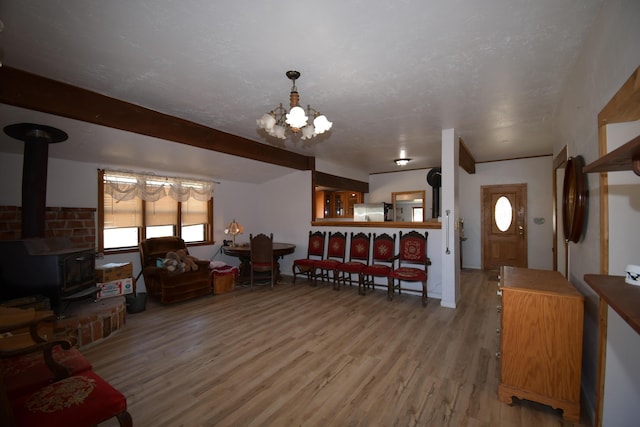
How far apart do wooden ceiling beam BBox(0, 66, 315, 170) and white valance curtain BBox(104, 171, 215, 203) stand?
5.04ft

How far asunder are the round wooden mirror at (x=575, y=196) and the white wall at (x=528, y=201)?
165 inches

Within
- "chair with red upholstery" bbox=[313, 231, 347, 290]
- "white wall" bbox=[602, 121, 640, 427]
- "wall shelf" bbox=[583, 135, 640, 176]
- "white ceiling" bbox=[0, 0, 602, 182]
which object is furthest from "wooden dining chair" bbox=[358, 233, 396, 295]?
"wall shelf" bbox=[583, 135, 640, 176]

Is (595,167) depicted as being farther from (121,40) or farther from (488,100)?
(121,40)

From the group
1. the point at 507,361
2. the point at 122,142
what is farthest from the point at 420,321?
the point at 122,142

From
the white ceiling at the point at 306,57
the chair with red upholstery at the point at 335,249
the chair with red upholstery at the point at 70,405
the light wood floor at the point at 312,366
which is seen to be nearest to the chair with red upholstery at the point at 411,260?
the light wood floor at the point at 312,366

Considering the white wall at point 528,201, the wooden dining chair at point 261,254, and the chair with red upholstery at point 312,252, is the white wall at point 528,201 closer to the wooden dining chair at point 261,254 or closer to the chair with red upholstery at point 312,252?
Answer: the chair with red upholstery at point 312,252

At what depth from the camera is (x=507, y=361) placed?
6.22 ft

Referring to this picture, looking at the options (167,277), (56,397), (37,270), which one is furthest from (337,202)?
(56,397)

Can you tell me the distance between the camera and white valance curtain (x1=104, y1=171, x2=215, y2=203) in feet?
13.9

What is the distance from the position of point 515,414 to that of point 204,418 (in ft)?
6.61

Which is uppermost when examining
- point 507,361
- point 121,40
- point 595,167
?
point 121,40

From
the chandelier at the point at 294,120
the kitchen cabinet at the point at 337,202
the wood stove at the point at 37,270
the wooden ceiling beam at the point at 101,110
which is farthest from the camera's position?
the kitchen cabinet at the point at 337,202

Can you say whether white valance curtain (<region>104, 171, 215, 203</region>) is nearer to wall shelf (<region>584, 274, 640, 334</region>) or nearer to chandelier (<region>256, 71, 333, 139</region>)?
chandelier (<region>256, 71, 333, 139</region>)

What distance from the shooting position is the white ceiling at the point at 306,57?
5.26 ft
